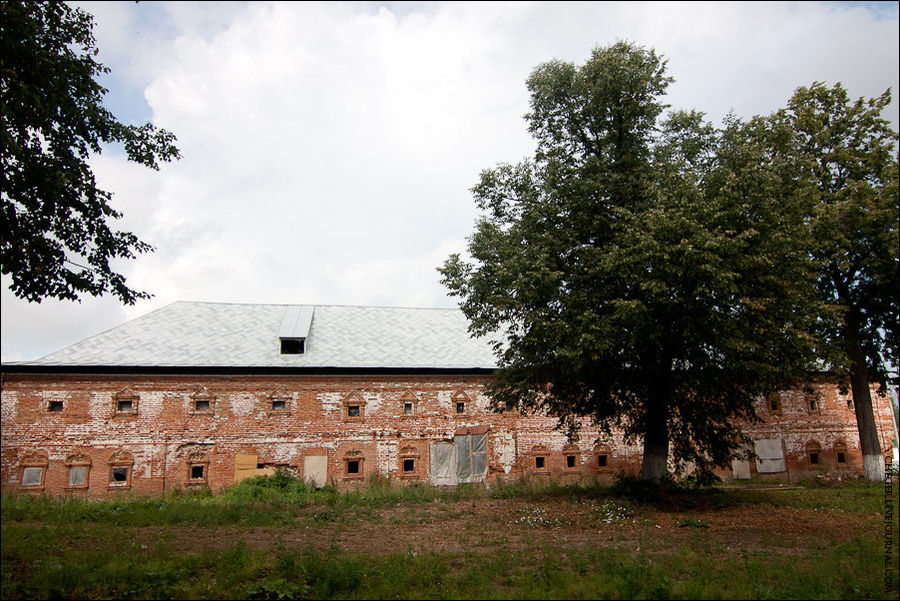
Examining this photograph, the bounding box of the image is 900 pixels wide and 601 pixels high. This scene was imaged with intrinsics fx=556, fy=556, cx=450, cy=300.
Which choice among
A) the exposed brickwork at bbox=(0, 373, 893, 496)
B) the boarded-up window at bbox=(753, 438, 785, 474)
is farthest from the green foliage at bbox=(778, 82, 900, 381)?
the boarded-up window at bbox=(753, 438, 785, 474)

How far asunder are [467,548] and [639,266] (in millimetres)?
7036

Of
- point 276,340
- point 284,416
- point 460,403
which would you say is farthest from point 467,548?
point 276,340

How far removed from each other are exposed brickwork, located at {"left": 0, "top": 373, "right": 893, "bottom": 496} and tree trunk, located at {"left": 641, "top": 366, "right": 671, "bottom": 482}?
714cm

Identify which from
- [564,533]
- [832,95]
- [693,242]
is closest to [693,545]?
[564,533]

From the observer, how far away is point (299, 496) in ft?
63.6

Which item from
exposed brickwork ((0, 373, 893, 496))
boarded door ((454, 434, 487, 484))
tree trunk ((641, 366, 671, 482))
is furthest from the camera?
boarded door ((454, 434, 487, 484))

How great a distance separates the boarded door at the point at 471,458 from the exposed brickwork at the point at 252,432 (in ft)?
1.01

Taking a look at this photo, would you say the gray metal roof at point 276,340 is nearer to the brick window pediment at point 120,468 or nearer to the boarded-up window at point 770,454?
the brick window pediment at point 120,468

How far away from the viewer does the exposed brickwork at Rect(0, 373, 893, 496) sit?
67.5 ft

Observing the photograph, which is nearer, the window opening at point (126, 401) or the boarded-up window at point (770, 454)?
the window opening at point (126, 401)

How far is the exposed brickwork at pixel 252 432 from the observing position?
20.6 metres

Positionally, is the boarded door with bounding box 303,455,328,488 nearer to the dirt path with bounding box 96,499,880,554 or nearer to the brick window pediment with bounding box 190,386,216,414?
the brick window pediment with bounding box 190,386,216,414

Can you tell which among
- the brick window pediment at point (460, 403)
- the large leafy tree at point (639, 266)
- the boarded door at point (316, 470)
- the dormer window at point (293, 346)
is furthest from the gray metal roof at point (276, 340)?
the large leafy tree at point (639, 266)

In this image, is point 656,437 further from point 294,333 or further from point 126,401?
point 126,401
